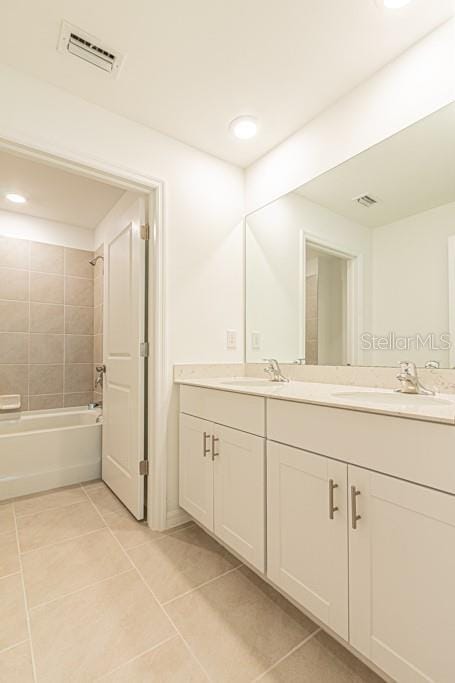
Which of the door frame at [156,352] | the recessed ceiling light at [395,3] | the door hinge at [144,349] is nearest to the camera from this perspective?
the recessed ceiling light at [395,3]

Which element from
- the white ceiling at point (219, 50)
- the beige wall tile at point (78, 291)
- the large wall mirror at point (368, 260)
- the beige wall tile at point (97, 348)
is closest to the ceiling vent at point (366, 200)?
the large wall mirror at point (368, 260)

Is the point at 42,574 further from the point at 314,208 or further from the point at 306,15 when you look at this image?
the point at 306,15

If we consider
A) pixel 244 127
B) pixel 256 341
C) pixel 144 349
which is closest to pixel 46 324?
pixel 144 349

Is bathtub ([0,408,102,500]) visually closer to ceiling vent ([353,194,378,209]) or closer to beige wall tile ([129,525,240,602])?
beige wall tile ([129,525,240,602])

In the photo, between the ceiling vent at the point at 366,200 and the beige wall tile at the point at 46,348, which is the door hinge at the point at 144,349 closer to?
the ceiling vent at the point at 366,200

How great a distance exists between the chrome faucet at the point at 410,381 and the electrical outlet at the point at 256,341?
963 mm

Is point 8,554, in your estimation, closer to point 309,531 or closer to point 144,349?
point 144,349

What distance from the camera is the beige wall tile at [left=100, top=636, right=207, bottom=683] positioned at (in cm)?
100

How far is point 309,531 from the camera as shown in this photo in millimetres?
1106

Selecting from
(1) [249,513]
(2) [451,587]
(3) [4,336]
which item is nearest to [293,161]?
(1) [249,513]

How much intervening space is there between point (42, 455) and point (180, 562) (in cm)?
142

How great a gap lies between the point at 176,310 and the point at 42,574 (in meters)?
1.42

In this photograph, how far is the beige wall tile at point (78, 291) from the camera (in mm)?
3316

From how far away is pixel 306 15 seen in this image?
A: 4.23ft
